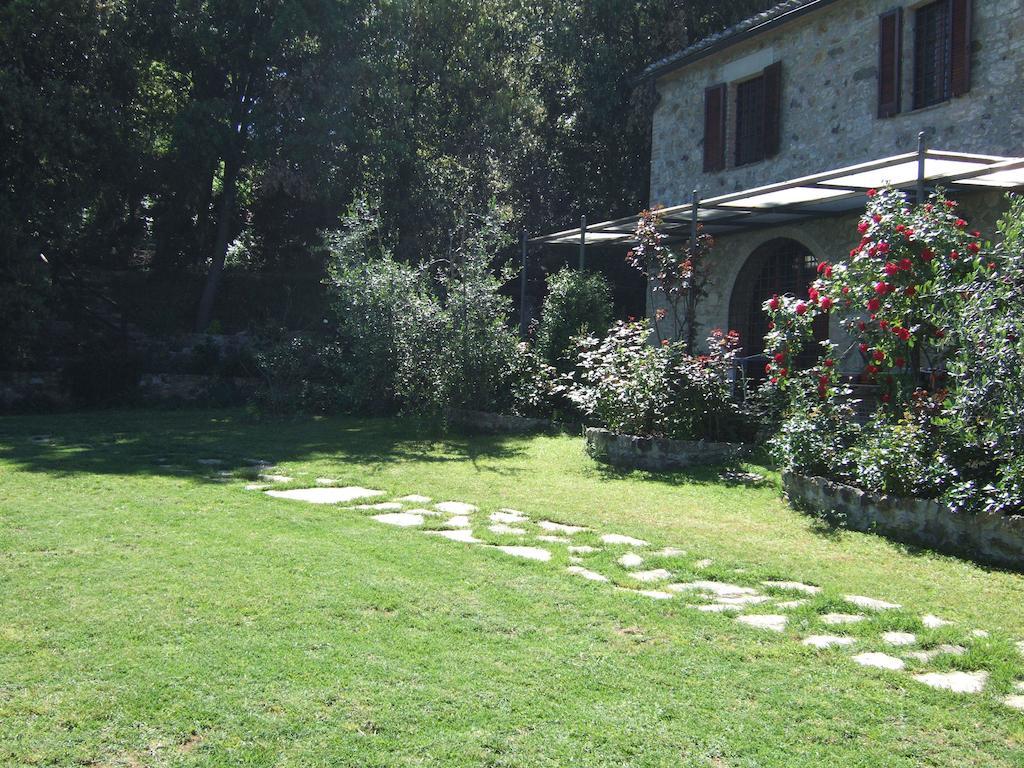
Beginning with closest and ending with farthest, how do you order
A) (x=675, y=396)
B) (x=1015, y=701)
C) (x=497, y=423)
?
(x=1015, y=701) < (x=675, y=396) < (x=497, y=423)

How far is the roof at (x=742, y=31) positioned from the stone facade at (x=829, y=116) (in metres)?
0.23

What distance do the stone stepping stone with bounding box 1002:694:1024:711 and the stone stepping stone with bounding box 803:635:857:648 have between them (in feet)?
2.21

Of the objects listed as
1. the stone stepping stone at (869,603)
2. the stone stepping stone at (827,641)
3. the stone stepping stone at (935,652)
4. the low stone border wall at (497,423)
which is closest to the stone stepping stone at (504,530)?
the stone stepping stone at (869,603)

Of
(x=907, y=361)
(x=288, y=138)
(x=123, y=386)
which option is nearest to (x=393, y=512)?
(x=907, y=361)

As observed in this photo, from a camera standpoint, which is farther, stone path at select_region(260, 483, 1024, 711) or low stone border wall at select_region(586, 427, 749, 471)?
low stone border wall at select_region(586, 427, 749, 471)

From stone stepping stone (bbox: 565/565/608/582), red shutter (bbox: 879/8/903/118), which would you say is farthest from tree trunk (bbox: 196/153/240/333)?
stone stepping stone (bbox: 565/565/608/582)

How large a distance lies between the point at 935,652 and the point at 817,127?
11.5 m

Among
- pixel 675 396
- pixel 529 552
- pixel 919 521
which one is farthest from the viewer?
pixel 675 396

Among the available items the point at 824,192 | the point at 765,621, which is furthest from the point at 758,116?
the point at 765,621

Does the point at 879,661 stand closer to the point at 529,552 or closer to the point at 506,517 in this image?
the point at 529,552

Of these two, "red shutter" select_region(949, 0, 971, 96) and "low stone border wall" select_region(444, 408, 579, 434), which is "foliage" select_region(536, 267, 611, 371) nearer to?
"low stone border wall" select_region(444, 408, 579, 434)

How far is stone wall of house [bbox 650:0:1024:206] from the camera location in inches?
427

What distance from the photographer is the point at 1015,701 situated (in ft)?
10.4

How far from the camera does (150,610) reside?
3.89 m
